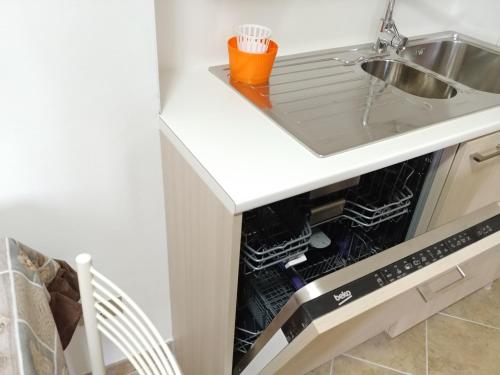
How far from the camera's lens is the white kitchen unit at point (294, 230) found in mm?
815

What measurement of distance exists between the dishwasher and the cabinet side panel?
0.26 ft

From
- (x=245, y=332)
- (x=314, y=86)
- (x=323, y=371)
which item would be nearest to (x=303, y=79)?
(x=314, y=86)

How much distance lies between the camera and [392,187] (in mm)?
1290

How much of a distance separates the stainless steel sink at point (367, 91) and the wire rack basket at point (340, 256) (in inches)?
15.9

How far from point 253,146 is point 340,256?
0.54 m

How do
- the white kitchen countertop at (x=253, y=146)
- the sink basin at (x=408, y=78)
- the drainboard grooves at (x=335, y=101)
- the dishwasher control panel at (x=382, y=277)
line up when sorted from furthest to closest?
the sink basin at (x=408, y=78), the drainboard grooves at (x=335, y=101), the white kitchen countertop at (x=253, y=146), the dishwasher control panel at (x=382, y=277)

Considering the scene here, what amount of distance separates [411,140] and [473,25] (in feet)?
3.57

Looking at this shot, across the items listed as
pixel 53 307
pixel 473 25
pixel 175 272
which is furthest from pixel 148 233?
pixel 473 25

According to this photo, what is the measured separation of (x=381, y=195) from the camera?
1306 mm

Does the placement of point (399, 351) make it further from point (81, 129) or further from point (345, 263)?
point (81, 129)

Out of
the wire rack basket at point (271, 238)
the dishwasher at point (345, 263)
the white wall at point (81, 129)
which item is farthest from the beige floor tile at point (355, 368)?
the white wall at point (81, 129)

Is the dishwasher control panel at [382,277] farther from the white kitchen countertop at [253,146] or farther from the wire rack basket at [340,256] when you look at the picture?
the wire rack basket at [340,256]

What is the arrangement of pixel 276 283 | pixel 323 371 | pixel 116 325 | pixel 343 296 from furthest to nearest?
1. pixel 323 371
2. pixel 276 283
3. pixel 116 325
4. pixel 343 296

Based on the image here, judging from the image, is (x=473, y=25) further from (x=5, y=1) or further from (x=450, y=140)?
(x=5, y=1)
